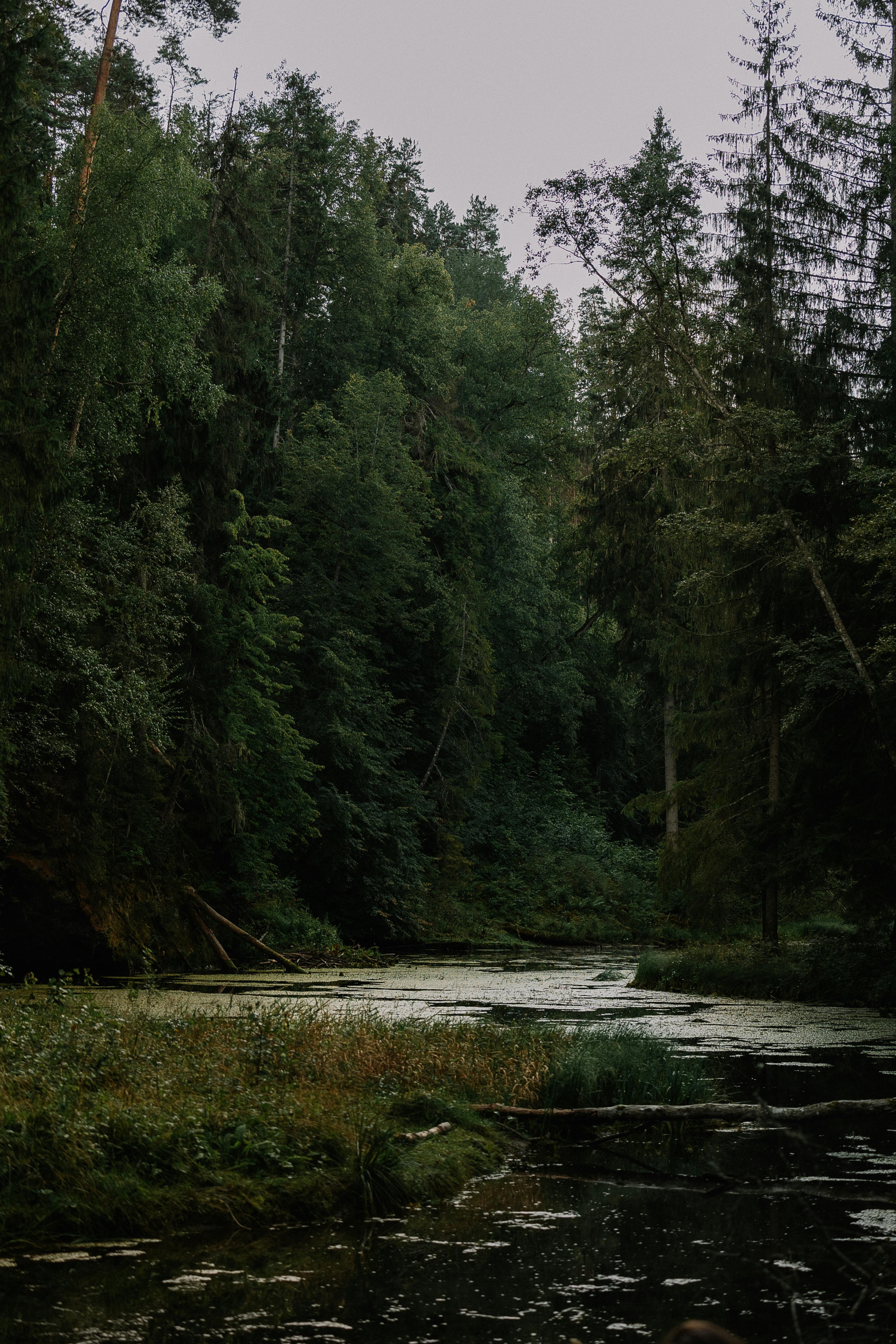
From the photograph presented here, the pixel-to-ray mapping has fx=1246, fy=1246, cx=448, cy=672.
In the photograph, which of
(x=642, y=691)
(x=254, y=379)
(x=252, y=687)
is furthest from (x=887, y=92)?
(x=642, y=691)

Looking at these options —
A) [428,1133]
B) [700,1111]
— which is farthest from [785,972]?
[428,1133]

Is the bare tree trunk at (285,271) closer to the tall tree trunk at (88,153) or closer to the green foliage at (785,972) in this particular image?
the tall tree trunk at (88,153)

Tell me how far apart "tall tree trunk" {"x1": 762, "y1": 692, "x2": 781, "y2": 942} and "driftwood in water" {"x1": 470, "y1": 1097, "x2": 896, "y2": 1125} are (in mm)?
12255

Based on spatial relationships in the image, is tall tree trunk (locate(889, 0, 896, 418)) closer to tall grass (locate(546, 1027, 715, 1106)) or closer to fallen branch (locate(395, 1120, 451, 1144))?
tall grass (locate(546, 1027, 715, 1106))

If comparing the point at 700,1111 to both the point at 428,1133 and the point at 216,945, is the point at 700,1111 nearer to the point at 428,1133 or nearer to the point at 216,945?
the point at 428,1133

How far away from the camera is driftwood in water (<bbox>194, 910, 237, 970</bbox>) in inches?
883

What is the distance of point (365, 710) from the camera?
104 feet

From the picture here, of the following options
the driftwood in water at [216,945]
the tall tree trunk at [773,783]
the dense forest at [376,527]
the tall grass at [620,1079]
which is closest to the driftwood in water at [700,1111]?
the tall grass at [620,1079]

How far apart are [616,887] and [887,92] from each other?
22770mm

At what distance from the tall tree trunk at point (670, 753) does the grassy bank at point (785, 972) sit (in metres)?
8.85

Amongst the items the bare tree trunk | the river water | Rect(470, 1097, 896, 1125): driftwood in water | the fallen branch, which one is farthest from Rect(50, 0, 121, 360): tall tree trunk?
the river water

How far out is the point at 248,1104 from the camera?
7895 millimetres

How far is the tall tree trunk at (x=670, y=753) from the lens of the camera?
32969mm

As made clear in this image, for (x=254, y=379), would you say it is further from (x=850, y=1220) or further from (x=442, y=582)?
(x=850, y=1220)
